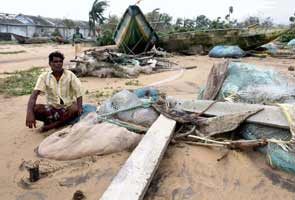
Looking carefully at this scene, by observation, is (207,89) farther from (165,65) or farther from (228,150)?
(165,65)

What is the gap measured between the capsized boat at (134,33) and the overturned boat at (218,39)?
1.11 m

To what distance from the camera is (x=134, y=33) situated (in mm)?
13438

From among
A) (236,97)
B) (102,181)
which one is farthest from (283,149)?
(102,181)

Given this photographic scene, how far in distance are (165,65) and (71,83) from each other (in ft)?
21.1

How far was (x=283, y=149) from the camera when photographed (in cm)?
235

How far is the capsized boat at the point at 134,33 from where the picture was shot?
13.0m

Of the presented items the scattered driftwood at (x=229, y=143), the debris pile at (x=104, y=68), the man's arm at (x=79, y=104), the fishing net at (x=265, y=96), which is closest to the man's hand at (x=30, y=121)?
the man's arm at (x=79, y=104)

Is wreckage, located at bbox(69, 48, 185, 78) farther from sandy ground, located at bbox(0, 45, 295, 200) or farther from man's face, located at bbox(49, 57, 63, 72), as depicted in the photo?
sandy ground, located at bbox(0, 45, 295, 200)

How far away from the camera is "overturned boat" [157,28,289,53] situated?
1412cm

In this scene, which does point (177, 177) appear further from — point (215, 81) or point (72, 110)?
point (72, 110)

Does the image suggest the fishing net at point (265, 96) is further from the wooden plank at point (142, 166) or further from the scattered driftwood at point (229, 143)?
the wooden plank at point (142, 166)

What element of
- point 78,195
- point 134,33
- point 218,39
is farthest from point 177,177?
point 218,39

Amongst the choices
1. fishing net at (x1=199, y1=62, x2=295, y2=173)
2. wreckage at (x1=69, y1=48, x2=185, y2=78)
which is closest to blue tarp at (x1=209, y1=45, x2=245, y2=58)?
wreckage at (x1=69, y1=48, x2=185, y2=78)

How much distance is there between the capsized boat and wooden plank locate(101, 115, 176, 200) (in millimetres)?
10709
